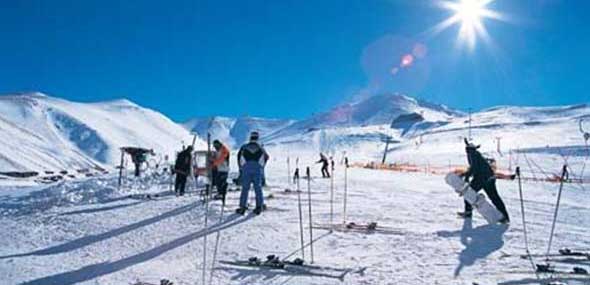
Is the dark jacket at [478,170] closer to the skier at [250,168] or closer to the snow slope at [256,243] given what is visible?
the snow slope at [256,243]

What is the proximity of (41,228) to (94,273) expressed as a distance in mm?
4284

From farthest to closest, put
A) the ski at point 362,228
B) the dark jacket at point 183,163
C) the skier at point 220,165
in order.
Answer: the dark jacket at point 183,163 < the skier at point 220,165 < the ski at point 362,228

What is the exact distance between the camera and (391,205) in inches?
634

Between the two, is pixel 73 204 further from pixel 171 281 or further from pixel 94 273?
pixel 171 281

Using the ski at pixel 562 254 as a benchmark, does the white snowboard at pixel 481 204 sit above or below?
above

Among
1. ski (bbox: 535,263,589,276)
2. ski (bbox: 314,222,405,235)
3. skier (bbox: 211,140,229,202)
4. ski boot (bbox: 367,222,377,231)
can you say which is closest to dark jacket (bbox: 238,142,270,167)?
ski (bbox: 314,222,405,235)

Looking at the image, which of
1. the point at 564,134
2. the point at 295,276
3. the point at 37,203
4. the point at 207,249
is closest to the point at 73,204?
the point at 37,203

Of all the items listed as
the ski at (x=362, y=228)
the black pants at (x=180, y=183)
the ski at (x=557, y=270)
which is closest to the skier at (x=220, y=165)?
the black pants at (x=180, y=183)

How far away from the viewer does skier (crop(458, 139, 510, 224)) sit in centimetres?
1212

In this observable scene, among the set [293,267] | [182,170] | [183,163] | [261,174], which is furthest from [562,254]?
[183,163]

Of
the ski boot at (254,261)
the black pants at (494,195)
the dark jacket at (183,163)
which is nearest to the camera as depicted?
the ski boot at (254,261)

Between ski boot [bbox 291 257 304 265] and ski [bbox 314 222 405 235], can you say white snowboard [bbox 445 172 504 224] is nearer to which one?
ski [bbox 314 222 405 235]

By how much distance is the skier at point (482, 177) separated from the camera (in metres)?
12.1

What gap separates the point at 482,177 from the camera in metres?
12.3
